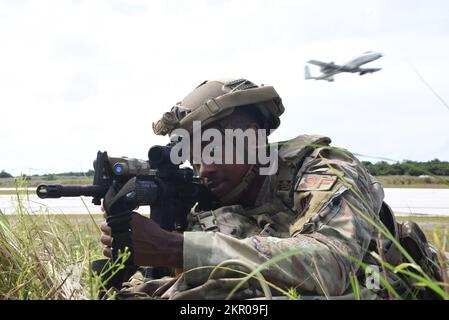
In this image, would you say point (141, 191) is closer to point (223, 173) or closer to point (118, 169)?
point (118, 169)

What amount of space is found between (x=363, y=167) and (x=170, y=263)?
1.28 m

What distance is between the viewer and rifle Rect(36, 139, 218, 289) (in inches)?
97.9

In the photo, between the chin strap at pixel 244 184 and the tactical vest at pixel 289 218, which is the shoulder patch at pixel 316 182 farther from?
the chin strap at pixel 244 184

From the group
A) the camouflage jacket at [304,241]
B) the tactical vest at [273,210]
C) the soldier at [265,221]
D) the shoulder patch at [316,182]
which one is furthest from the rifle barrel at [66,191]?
the shoulder patch at [316,182]

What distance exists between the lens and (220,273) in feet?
7.82

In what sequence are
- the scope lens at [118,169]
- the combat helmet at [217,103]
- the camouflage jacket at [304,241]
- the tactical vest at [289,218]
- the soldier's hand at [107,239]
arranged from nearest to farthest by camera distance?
the camouflage jacket at [304,241] < the soldier's hand at [107,239] < the scope lens at [118,169] < the tactical vest at [289,218] < the combat helmet at [217,103]

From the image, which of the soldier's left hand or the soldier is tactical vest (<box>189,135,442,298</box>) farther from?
the soldier's left hand

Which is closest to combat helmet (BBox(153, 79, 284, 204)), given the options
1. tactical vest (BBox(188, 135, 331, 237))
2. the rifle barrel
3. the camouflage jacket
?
tactical vest (BBox(188, 135, 331, 237))

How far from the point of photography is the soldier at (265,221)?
7.66 ft

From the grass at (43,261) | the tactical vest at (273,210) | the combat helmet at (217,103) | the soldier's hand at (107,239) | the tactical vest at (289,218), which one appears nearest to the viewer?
the grass at (43,261)

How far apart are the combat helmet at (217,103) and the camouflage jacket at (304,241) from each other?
1.57 feet

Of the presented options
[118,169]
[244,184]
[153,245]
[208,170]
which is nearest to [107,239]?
[153,245]

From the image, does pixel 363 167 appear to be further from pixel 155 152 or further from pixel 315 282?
pixel 155 152
